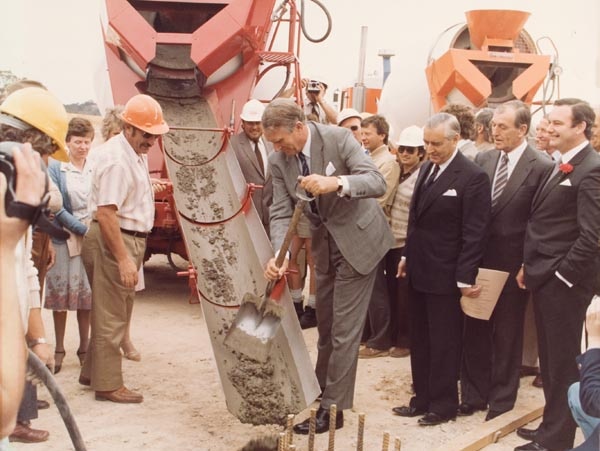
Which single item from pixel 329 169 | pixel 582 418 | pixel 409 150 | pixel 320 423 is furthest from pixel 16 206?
pixel 409 150

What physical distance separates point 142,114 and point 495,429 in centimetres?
255

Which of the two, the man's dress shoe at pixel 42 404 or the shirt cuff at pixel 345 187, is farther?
the man's dress shoe at pixel 42 404

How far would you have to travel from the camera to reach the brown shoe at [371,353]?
17.8ft

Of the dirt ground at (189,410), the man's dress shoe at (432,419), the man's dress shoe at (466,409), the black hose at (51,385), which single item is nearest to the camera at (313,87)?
the dirt ground at (189,410)

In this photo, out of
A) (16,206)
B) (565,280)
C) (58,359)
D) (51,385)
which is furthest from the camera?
(58,359)

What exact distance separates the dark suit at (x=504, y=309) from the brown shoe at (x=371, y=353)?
105 cm

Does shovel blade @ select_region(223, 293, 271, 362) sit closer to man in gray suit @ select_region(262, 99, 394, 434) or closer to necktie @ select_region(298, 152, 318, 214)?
man in gray suit @ select_region(262, 99, 394, 434)

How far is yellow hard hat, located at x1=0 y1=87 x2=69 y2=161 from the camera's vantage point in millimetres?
2598

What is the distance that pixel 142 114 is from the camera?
4.18m

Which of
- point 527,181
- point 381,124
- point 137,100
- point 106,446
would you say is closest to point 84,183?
point 137,100

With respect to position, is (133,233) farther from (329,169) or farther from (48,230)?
(48,230)

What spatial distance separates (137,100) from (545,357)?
2542mm

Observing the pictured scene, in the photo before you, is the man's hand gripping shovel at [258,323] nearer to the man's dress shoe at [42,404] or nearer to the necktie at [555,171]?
the man's dress shoe at [42,404]

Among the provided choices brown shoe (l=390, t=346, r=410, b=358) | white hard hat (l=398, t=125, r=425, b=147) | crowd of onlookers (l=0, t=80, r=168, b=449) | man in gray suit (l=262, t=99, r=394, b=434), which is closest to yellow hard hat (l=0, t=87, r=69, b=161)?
crowd of onlookers (l=0, t=80, r=168, b=449)
